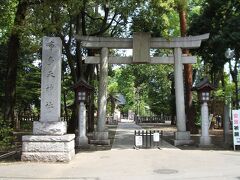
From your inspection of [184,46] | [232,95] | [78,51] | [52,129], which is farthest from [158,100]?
[52,129]

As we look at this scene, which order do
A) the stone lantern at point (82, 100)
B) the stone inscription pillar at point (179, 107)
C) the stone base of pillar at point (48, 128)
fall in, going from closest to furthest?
1. the stone base of pillar at point (48, 128)
2. the stone lantern at point (82, 100)
3. the stone inscription pillar at point (179, 107)

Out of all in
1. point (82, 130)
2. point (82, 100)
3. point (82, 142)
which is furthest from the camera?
point (82, 100)

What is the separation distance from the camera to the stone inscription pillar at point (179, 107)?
21375 millimetres

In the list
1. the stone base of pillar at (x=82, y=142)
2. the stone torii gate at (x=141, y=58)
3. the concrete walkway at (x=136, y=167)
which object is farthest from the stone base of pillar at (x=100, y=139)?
the concrete walkway at (x=136, y=167)

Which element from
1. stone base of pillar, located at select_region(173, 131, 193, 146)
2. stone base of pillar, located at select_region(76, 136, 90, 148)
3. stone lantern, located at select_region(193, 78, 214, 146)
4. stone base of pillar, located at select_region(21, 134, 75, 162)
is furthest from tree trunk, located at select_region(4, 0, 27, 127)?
stone lantern, located at select_region(193, 78, 214, 146)

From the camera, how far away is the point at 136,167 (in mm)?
13289

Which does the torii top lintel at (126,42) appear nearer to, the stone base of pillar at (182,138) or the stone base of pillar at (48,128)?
the stone base of pillar at (182,138)

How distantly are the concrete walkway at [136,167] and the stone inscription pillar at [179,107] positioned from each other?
12.3ft

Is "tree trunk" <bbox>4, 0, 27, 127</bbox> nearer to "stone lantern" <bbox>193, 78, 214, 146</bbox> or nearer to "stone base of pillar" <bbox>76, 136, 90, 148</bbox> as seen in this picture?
"stone base of pillar" <bbox>76, 136, 90, 148</bbox>

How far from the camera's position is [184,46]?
72.5ft

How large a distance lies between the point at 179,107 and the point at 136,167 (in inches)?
354

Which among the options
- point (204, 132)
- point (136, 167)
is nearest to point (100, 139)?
point (204, 132)

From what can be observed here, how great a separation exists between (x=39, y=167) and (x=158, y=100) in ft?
142

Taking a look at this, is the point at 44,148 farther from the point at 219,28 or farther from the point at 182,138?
the point at 219,28
